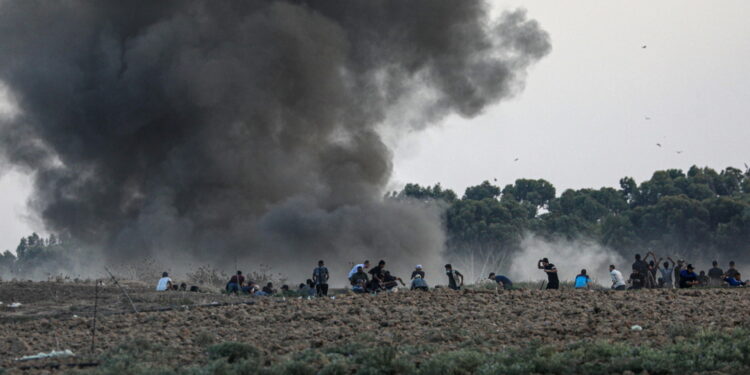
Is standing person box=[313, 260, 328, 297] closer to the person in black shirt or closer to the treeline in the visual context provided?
the person in black shirt

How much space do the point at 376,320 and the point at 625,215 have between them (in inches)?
2594

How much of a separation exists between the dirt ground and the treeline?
170 ft

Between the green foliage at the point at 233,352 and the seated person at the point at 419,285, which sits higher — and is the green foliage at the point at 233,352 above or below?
below

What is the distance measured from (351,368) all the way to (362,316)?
549 centimetres

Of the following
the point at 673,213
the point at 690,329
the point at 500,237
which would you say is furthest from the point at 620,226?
the point at 690,329

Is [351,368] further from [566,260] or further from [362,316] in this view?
[566,260]

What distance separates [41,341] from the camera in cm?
1744

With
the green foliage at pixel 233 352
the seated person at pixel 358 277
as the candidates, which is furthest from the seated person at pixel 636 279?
the green foliage at pixel 233 352

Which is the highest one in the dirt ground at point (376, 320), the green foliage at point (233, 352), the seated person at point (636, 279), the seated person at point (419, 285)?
the seated person at point (636, 279)

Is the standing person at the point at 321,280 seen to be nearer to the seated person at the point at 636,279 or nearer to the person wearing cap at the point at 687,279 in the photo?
the seated person at the point at 636,279

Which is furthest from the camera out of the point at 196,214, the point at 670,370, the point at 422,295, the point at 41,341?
the point at 196,214

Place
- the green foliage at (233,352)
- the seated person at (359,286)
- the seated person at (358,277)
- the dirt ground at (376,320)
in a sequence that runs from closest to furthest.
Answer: the green foliage at (233,352), the dirt ground at (376,320), the seated person at (359,286), the seated person at (358,277)

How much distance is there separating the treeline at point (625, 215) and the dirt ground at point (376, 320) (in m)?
51.7

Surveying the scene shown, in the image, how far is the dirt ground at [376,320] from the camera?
16125 mm
